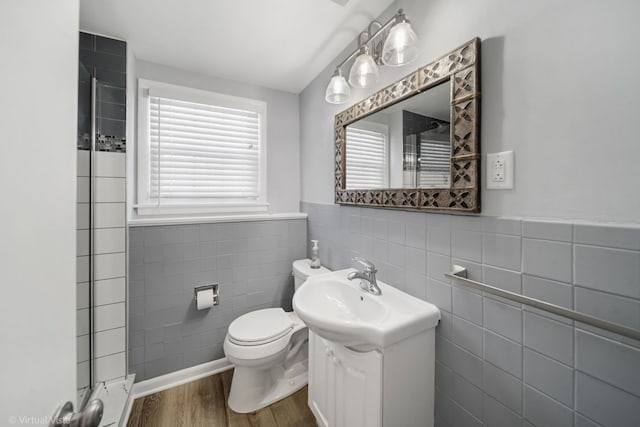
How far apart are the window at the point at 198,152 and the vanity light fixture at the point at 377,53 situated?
0.89 metres

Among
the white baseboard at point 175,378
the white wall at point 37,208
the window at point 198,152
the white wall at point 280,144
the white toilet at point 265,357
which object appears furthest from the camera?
the white wall at point 280,144

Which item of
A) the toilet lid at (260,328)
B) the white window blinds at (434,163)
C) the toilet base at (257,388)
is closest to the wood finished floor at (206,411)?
the toilet base at (257,388)

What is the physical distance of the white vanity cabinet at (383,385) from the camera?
943 mm

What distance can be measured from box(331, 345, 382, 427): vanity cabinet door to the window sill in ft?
3.82

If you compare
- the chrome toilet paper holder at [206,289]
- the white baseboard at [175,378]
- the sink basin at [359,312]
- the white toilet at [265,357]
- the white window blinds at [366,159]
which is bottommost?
the white baseboard at [175,378]

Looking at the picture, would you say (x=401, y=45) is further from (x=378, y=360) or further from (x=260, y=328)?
(x=260, y=328)

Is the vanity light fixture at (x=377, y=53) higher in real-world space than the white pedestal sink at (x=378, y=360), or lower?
higher

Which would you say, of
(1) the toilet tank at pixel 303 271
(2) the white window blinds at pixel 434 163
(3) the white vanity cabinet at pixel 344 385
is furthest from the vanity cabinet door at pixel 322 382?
(2) the white window blinds at pixel 434 163

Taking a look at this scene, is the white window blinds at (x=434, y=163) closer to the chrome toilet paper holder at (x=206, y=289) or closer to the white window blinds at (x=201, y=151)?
the white window blinds at (x=201, y=151)

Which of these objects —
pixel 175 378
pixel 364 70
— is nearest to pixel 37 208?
pixel 364 70

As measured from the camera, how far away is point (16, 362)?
329 millimetres

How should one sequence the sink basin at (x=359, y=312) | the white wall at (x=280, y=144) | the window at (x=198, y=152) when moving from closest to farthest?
the sink basin at (x=359, y=312), the window at (x=198, y=152), the white wall at (x=280, y=144)

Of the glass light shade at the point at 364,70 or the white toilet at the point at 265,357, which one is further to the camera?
the white toilet at the point at 265,357

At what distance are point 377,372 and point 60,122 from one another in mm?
1156
